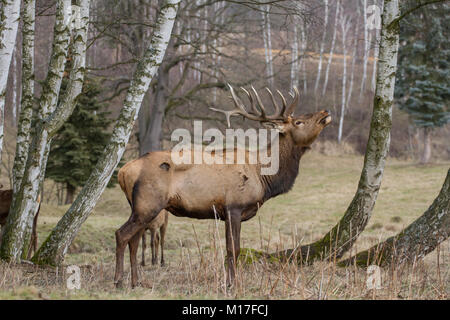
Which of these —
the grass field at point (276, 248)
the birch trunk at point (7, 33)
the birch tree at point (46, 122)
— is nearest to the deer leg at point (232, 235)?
the grass field at point (276, 248)

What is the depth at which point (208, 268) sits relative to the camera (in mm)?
6055

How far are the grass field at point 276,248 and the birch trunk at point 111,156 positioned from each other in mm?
320

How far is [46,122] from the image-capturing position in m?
7.09

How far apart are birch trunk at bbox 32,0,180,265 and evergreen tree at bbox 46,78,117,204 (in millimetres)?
12985

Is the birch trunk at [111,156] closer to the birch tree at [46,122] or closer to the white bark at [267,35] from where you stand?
the birch tree at [46,122]

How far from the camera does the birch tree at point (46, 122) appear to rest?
703 cm

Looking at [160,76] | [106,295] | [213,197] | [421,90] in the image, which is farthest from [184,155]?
[421,90]

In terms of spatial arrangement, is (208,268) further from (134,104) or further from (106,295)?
(134,104)

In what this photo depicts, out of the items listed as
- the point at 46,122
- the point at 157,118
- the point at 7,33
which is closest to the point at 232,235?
the point at 46,122

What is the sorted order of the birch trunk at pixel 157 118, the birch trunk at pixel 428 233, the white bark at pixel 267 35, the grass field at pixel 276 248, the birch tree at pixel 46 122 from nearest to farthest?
1. the grass field at pixel 276 248
2. the birch trunk at pixel 428 233
3. the birch tree at pixel 46 122
4. the white bark at pixel 267 35
5. the birch trunk at pixel 157 118

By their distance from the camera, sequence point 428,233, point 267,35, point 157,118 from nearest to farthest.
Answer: point 428,233 → point 157,118 → point 267,35

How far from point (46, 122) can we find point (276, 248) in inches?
134

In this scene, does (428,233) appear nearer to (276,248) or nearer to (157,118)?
(276,248)
